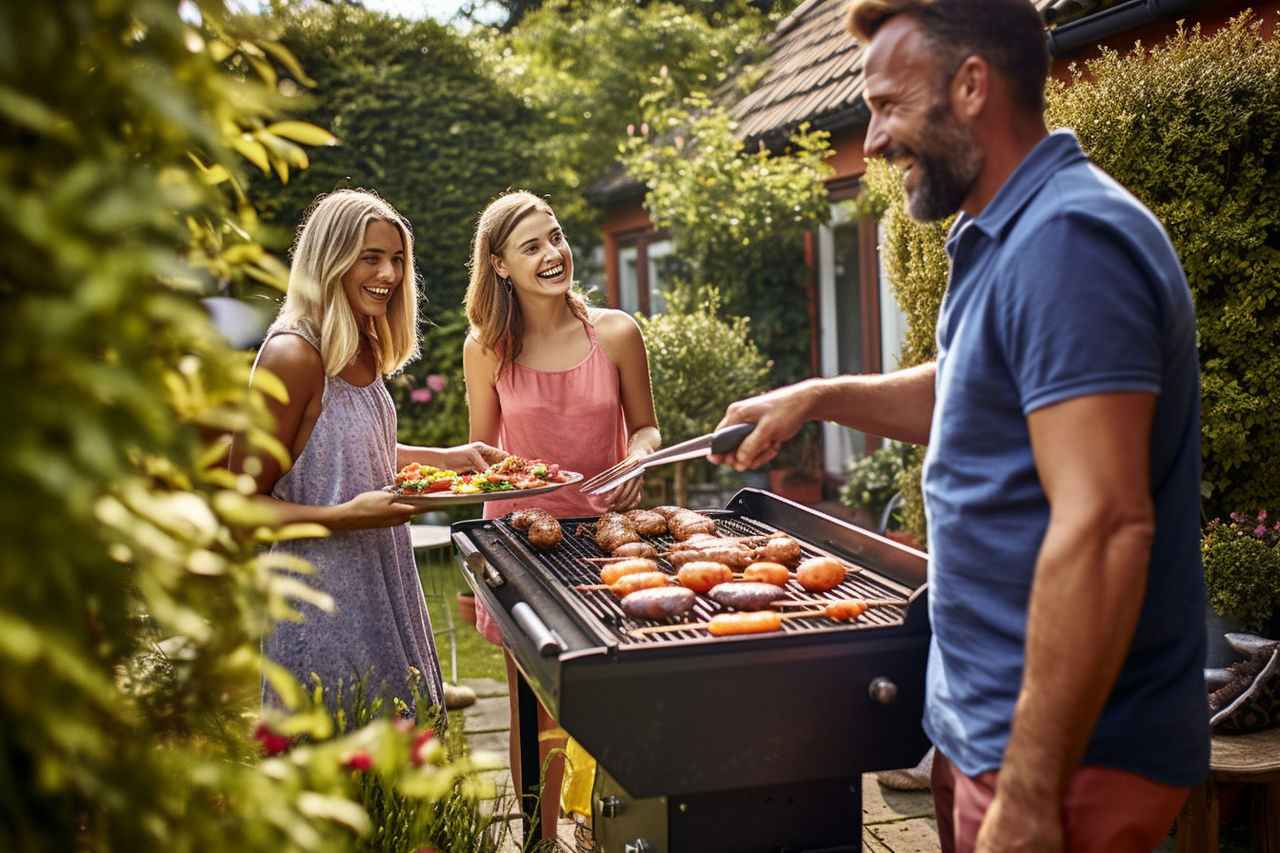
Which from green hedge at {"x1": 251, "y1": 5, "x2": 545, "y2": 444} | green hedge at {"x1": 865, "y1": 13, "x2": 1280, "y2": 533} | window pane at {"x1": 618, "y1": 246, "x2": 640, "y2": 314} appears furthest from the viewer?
window pane at {"x1": 618, "y1": 246, "x2": 640, "y2": 314}

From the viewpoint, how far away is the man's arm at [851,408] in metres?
2.49

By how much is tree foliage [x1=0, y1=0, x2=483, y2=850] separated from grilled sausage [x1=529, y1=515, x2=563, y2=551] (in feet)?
5.95

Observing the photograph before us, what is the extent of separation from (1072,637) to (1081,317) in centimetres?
45

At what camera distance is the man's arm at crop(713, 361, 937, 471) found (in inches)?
97.9

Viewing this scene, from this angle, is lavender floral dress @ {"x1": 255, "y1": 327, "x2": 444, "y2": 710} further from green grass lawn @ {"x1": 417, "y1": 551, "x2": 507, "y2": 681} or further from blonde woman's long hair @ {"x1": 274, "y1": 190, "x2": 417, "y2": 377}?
green grass lawn @ {"x1": 417, "y1": 551, "x2": 507, "y2": 681}

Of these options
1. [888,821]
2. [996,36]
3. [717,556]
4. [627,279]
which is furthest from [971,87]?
[627,279]

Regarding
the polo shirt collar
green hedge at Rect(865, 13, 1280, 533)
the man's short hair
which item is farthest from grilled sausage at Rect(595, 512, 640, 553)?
green hedge at Rect(865, 13, 1280, 533)

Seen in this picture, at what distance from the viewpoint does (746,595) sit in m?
2.41

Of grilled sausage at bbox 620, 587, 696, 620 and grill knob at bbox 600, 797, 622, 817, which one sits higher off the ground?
grilled sausage at bbox 620, 587, 696, 620

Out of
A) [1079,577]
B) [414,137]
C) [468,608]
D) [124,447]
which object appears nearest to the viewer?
[124,447]

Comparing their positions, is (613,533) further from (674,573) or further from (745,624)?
(745,624)

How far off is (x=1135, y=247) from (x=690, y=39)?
15.0 metres

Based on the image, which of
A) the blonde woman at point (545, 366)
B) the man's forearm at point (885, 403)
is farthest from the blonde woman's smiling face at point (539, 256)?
the man's forearm at point (885, 403)

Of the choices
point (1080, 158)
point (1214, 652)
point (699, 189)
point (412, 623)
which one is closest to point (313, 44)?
point (699, 189)
